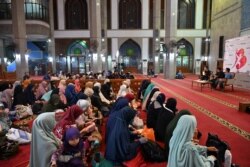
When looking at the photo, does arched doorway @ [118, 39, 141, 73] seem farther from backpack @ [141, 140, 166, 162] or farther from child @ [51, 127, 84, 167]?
child @ [51, 127, 84, 167]

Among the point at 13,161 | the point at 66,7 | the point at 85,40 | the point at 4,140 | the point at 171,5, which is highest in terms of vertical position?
the point at 66,7

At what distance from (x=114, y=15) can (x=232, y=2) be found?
428 inches

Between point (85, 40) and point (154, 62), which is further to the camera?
point (85, 40)

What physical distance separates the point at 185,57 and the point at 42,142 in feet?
65.9

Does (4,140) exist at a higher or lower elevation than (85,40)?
lower

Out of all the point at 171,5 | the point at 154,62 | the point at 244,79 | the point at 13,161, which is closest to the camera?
the point at 13,161

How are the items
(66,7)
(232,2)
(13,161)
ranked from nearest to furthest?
(13,161) → (232,2) → (66,7)

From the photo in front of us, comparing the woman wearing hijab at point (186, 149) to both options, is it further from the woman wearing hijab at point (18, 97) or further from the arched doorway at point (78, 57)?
the arched doorway at point (78, 57)

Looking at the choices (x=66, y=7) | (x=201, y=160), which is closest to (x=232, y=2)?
(x=201, y=160)

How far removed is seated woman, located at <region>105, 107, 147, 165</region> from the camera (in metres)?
2.65

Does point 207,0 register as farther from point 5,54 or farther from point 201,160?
point 201,160

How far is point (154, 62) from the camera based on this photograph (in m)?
18.7

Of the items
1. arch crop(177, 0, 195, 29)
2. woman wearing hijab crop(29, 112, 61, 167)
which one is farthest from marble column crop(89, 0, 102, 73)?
woman wearing hijab crop(29, 112, 61, 167)

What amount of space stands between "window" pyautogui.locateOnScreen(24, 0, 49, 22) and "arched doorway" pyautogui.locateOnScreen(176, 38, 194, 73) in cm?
1222
